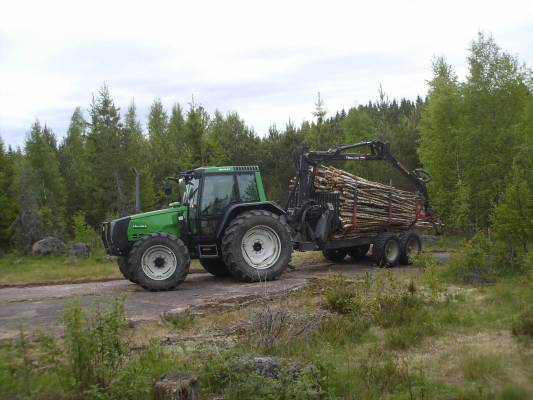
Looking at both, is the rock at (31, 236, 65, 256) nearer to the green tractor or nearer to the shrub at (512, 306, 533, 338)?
the green tractor

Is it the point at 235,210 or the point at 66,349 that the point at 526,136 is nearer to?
the point at 235,210

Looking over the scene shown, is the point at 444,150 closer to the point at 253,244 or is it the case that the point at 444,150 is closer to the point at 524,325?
the point at 253,244

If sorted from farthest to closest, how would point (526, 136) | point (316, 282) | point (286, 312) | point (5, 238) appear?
point (5, 238) → point (526, 136) → point (316, 282) → point (286, 312)

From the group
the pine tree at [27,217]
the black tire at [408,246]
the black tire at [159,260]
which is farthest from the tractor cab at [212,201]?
the pine tree at [27,217]

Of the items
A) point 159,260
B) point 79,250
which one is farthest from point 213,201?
point 79,250

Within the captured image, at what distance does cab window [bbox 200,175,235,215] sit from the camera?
38.2ft

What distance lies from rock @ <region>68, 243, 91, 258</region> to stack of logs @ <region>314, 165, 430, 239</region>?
9.01 metres

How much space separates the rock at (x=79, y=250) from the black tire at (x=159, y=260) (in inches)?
337

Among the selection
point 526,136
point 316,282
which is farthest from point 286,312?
point 526,136

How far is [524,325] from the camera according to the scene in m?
6.77

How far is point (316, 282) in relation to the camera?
1088cm

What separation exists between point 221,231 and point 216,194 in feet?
2.48

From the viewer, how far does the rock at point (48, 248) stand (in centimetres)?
2058

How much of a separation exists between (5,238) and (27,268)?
10086 millimetres
